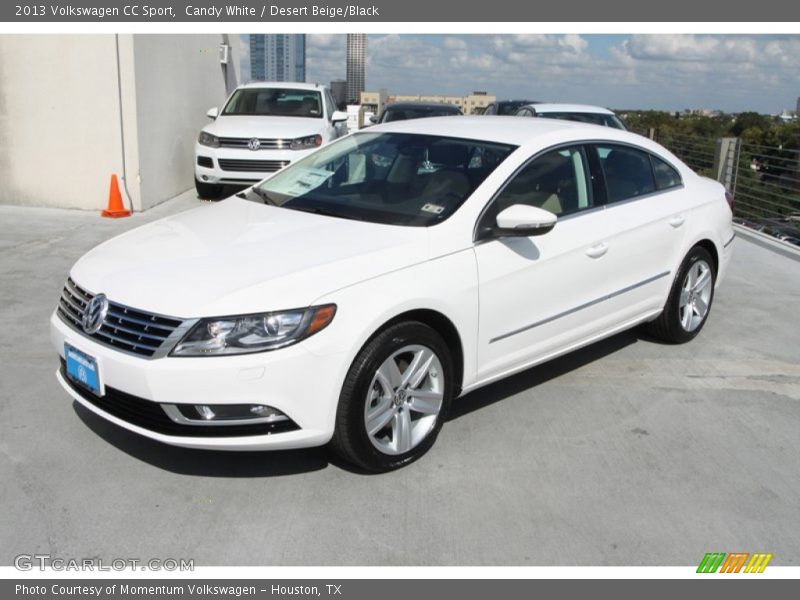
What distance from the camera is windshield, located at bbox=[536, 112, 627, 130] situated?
1216 cm

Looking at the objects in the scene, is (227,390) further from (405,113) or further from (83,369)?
(405,113)

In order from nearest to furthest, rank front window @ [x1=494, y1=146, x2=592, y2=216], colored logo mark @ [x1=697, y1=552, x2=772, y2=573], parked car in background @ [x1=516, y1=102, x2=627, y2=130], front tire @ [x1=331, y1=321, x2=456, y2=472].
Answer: colored logo mark @ [x1=697, y1=552, x2=772, y2=573]
front tire @ [x1=331, y1=321, x2=456, y2=472]
front window @ [x1=494, y1=146, x2=592, y2=216]
parked car in background @ [x1=516, y1=102, x2=627, y2=130]

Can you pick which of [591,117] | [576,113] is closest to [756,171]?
[591,117]

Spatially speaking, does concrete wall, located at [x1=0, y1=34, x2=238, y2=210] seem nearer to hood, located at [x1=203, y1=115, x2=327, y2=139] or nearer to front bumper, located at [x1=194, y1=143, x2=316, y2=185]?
front bumper, located at [x1=194, y1=143, x2=316, y2=185]

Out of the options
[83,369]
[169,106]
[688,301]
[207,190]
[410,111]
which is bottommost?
[207,190]

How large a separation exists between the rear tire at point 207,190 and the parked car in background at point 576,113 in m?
4.87

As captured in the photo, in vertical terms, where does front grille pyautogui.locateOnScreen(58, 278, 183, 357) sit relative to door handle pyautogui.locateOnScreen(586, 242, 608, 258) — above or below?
below

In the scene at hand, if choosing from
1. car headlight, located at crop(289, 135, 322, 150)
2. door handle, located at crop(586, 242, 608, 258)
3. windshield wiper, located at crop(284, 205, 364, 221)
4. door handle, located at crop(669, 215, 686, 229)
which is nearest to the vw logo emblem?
windshield wiper, located at crop(284, 205, 364, 221)

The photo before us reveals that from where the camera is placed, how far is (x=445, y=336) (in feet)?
13.3

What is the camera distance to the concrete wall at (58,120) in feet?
34.4

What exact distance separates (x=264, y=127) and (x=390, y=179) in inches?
292

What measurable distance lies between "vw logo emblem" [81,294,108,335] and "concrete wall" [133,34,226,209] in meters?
7.56

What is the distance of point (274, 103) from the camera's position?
13.0 m

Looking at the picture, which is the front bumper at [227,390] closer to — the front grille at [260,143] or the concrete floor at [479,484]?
the concrete floor at [479,484]
